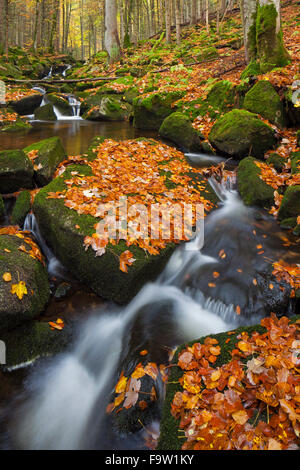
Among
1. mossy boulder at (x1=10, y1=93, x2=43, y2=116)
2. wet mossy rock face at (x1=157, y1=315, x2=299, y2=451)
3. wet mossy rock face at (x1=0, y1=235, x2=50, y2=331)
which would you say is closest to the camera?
wet mossy rock face at (x1=157, y1=315, x2=299, y2=451)

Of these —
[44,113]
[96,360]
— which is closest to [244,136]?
[96,360]

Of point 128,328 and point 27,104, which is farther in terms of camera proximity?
point 27,104

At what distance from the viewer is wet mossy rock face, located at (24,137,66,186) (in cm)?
570

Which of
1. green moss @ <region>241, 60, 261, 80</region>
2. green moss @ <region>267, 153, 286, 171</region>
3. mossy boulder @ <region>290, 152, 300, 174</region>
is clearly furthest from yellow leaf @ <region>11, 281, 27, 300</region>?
green moss @ <region>241, 60, 261, 80</region>

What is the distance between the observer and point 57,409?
3012mm

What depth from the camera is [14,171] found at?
5.30 meters

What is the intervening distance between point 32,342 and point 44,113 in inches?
500

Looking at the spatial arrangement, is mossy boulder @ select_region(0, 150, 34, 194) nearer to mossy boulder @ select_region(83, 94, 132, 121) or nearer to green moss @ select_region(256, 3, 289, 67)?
mossy boulder @ select_region(83, 94, 132, 121)

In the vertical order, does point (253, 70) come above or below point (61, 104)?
above

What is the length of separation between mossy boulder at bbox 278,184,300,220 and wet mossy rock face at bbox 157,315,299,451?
2825mm

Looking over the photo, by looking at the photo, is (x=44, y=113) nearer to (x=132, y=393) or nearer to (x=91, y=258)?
(x=91, y=258)

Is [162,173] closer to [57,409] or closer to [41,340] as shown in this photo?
[41,340]

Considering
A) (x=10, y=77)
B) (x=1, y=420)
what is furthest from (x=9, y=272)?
(x=10, y=77)
